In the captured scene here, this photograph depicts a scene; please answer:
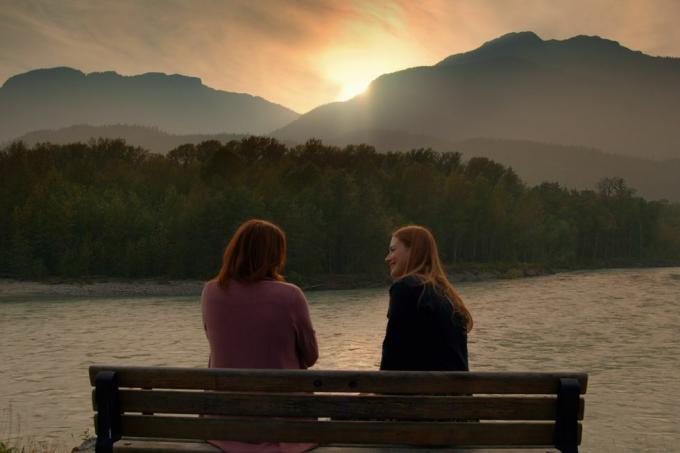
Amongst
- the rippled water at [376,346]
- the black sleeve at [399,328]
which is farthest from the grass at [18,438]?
the black sleeve at [399,328]

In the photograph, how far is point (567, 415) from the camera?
516cm

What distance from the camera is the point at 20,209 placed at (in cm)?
8944

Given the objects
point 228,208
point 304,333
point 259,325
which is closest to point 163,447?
point 259,325

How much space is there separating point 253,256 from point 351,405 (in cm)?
125

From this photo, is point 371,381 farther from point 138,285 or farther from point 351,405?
point 138,285

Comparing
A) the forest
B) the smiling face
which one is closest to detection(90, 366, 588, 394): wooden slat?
the smiling face

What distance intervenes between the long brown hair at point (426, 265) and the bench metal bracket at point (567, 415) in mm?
1016

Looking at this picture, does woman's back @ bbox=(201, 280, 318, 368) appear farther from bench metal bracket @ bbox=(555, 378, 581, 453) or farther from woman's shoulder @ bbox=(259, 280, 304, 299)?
bench metal bracket @ bbox=(555, 378, 581, 453)

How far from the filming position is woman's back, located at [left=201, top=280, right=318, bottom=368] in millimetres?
5395

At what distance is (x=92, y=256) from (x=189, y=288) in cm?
1325

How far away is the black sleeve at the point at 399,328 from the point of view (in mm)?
5691

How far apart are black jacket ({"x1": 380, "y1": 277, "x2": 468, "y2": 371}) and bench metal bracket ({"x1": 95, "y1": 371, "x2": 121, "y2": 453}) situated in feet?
6.49

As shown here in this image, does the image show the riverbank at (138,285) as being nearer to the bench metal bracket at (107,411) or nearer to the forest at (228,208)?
the forest at (228,208)

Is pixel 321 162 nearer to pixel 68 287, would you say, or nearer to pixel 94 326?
pixel 68 287
